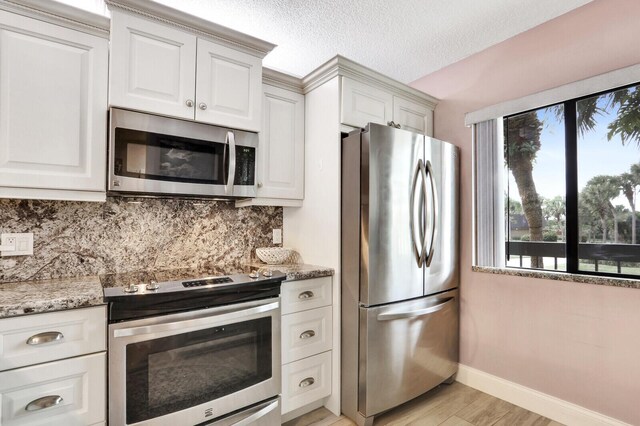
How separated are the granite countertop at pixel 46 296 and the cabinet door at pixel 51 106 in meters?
0.48

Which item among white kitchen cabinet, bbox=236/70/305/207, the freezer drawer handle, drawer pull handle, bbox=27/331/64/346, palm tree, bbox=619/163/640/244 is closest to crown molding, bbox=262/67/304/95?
white kitchen cabinet, bbox=236/70/305/207

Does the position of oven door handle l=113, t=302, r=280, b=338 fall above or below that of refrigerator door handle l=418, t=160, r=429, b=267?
below

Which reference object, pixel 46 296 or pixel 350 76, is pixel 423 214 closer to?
pixel 350 76

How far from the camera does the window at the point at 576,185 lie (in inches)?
76.2

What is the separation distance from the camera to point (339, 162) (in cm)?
215

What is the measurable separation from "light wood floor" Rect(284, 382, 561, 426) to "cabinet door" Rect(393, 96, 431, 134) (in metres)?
2.05

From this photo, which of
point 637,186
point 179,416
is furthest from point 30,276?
point 637,186

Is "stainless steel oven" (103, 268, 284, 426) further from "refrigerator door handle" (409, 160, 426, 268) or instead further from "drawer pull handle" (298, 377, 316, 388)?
"refrigerator door handle" (409, 160, 426, 268)

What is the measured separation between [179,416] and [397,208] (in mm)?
1622

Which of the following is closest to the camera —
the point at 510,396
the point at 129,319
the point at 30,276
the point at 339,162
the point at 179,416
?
the point at 129,319

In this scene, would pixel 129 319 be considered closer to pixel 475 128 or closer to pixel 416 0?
pixel 416 0

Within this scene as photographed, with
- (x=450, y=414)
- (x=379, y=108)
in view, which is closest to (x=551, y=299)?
(x=450, y=414)

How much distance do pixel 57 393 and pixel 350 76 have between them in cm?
226

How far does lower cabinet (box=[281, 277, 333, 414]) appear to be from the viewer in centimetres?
200
